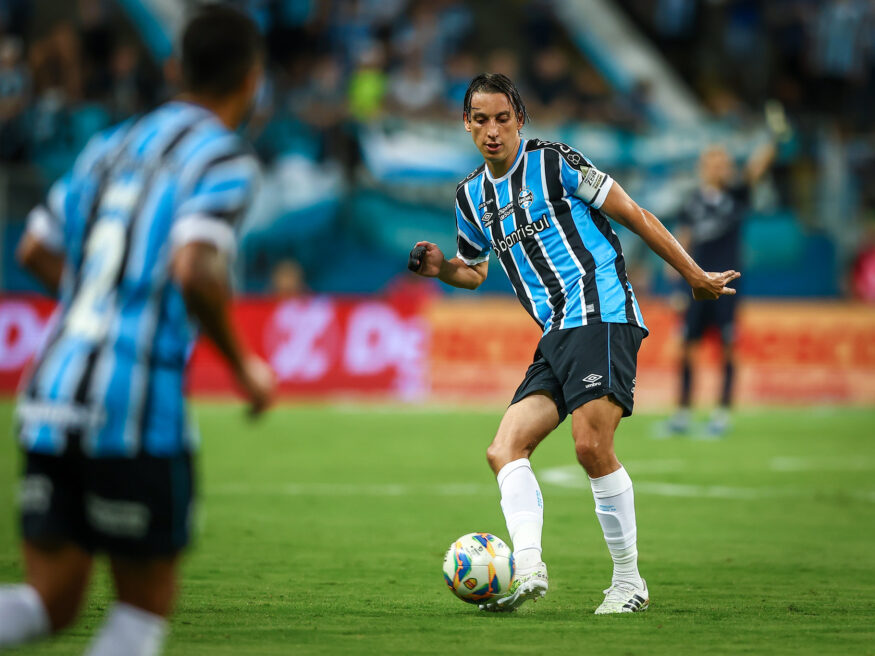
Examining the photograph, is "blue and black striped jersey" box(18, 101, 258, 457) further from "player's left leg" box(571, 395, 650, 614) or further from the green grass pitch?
"player's left leg" box(571, 395, 650, 614)

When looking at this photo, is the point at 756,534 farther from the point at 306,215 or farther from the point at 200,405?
the point at 306,215

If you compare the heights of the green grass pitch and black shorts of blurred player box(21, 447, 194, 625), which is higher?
black shorts of blurred player box(21, 447, 194, 625)

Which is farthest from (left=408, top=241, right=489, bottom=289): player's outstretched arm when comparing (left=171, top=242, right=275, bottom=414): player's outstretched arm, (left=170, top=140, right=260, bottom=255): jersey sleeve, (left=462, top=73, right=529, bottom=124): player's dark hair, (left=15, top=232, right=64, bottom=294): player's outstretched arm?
(left=171, top=242, right=275, bottom=414): player's outstretched arm

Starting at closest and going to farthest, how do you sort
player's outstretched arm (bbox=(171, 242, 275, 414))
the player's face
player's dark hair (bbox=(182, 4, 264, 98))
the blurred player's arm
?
player's outstretched arm (bbox=(171, 242, 275, 414))
player's dark hair (bbox=(182, 4, 264, 98))
the blurred player's arm
the player's face

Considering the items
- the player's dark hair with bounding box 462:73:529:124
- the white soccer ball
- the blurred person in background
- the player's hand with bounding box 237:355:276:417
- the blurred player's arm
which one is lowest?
the white soccer ball

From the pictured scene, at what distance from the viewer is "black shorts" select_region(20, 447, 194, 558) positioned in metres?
3.38

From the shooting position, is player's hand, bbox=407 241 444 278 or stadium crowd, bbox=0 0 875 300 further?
stadium crowd, bbox=0 0 875 300

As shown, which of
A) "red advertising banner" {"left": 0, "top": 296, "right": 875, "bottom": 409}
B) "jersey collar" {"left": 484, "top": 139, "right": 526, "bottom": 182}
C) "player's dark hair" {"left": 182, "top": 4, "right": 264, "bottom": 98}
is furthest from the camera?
"red advertising banner" {"left": 0, "top": 296, "right": 875, "bottom": 409}

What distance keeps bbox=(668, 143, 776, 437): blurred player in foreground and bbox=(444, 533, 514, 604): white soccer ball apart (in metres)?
8.71

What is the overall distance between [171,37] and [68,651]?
17.5m

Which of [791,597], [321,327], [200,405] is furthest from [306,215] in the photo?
[791,597]

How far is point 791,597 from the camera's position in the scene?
6008mm

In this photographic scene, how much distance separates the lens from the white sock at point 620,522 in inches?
226

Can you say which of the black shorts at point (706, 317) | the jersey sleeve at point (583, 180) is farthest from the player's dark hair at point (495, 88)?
A: the black shorts at point (706, 317)
